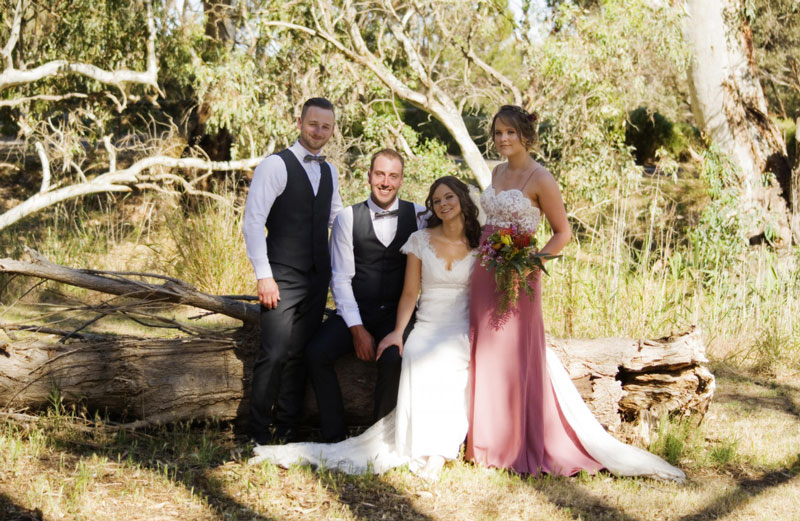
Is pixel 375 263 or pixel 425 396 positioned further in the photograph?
pixel 375 263

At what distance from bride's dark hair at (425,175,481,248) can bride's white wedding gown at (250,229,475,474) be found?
0.39 ft

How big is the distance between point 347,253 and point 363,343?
54cm

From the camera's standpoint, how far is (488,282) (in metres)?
4.63

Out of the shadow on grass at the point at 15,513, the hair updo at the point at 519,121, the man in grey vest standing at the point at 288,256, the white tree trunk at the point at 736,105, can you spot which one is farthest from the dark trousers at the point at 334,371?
the white tree trunk at the point at 736,105

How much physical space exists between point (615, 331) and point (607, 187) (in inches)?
229

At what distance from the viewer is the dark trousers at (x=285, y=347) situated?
4621 millimetres

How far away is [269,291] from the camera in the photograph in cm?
452

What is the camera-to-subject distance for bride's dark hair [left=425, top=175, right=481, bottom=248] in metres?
4.65

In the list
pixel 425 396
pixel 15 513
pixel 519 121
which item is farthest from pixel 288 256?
pixel 15 513

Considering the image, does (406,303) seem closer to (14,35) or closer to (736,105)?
(14,35)

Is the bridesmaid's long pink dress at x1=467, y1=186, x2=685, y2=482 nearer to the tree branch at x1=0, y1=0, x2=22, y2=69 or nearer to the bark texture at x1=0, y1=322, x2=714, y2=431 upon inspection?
the bark texture at x1=0, y1=322, x2=714, y2=431

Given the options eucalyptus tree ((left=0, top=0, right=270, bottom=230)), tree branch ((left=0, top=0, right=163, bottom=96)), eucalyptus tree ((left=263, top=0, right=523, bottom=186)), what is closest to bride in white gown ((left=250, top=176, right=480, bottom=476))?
eucalyptus tree ((left=0, top=0, right=270, bottom=230))

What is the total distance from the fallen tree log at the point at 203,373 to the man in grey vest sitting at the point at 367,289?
23 cm

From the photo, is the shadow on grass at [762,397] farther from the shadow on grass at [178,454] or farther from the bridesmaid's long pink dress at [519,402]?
the shadow on grass at [178,454]
